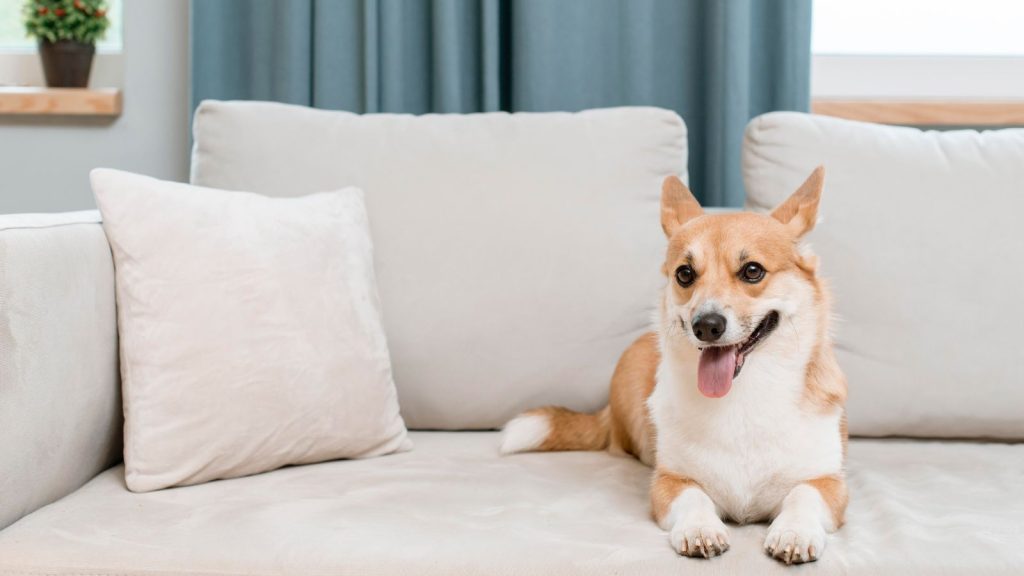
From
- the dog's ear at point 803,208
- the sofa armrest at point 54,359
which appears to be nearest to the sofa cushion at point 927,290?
the dog's ear at point 803,208

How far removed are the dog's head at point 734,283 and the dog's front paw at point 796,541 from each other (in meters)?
0.22

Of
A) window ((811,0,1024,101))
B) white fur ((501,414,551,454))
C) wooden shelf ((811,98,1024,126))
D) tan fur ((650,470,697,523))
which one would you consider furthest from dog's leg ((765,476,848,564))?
window ((811,0,1024,101))

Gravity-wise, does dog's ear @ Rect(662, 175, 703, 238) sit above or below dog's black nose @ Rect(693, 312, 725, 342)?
above

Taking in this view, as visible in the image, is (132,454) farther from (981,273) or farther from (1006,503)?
(981,273)

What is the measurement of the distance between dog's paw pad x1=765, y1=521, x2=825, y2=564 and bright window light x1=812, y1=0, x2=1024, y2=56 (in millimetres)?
1698

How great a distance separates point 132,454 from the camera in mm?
1521

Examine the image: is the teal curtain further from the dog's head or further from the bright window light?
the dog's head

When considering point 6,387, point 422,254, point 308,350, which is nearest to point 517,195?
point 422,254

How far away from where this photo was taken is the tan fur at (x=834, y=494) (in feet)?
4.50

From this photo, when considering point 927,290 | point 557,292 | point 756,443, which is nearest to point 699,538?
point 756,443

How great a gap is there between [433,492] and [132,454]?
476mm

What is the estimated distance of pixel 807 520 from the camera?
1.29 m

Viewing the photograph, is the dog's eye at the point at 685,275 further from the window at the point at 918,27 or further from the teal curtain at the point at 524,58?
the window at the point at 918,27

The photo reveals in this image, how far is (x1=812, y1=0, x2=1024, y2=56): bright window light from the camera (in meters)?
2.61
